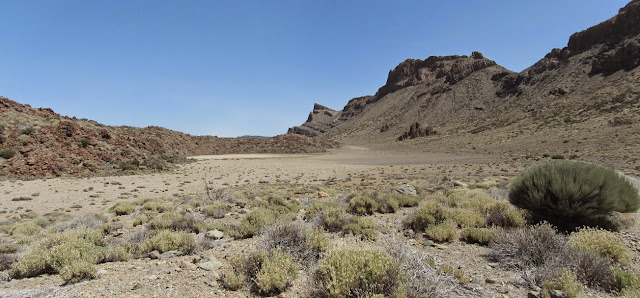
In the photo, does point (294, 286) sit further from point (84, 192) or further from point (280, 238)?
point (84, 192)

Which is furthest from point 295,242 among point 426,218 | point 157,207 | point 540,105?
point 540,105

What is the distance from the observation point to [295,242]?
6.16 meters

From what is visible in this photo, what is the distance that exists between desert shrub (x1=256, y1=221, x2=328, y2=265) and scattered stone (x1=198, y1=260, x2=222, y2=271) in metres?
0.77

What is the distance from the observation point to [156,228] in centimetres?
839

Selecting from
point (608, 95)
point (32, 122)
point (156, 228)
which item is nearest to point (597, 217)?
point (156, 228)

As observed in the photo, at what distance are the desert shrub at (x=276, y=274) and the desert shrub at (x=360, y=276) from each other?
23.0 inches

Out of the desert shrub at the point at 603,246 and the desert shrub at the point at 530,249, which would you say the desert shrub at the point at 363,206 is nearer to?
the desert shrub at the point at 530,249

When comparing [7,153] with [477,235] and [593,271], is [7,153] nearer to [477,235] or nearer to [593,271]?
[477,235]

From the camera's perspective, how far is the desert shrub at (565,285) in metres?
4.22

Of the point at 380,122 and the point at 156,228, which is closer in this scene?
the point at 156,228

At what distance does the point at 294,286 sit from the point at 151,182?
20.6 m

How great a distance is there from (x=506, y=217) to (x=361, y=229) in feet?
11.7

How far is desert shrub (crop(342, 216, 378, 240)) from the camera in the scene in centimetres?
718

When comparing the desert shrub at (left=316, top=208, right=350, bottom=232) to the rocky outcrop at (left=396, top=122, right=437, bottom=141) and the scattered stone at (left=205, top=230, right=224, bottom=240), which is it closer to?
the scattered stone at (left=205, top=230, right=224, bottom=240)
